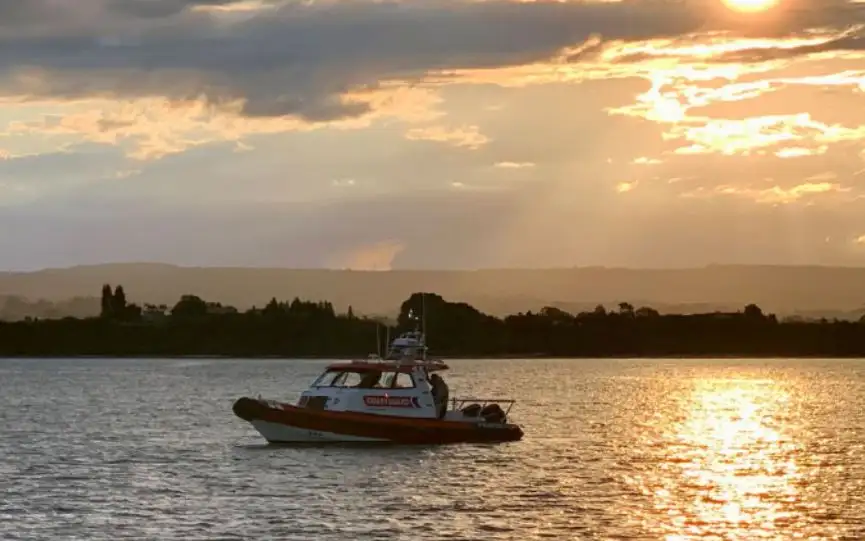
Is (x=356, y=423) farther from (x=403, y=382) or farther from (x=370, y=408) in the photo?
(x=403, y=382)

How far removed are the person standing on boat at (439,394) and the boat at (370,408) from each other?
0.04 m

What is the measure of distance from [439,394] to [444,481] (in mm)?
10020

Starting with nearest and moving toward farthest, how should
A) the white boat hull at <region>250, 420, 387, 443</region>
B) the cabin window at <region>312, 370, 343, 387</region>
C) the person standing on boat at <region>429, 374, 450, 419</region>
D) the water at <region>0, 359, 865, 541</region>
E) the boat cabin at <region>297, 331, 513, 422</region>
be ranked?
the water at <region>0, 359, 865, 541</region> < the boat cabin at <region>297, 331, 513, 422</region> < the white boat hull at <region>250, 420, 387, 443</region> < the cabin window at <region>312, 370, 343, 387</region> < the person standing on boat at <region>429, 374, 450, 419</region>

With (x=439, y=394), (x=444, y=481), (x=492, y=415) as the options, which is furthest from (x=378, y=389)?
(x=444, y=481)

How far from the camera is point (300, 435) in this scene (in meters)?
57.6

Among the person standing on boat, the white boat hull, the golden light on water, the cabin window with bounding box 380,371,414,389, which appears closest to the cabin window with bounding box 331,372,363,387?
the cabin window with bounding box 380,371,414,389

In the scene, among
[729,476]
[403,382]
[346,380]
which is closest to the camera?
[729,476]

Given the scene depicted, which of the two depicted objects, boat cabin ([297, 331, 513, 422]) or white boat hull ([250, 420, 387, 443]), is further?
white boat hull ([250, 420, 387, 443])

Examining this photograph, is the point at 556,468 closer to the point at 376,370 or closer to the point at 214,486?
the point at 376,370

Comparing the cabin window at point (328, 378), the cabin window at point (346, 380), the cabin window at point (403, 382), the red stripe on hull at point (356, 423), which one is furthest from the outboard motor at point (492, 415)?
the cabin window at point (328, 378)

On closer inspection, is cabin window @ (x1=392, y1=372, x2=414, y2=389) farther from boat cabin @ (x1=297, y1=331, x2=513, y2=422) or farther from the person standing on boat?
the person standing on boat

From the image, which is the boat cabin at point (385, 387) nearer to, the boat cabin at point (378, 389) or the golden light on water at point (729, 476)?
the boat cabin at point (378, 389)

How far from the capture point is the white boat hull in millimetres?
57375

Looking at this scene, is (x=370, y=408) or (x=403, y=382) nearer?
(x=370, y=408)
